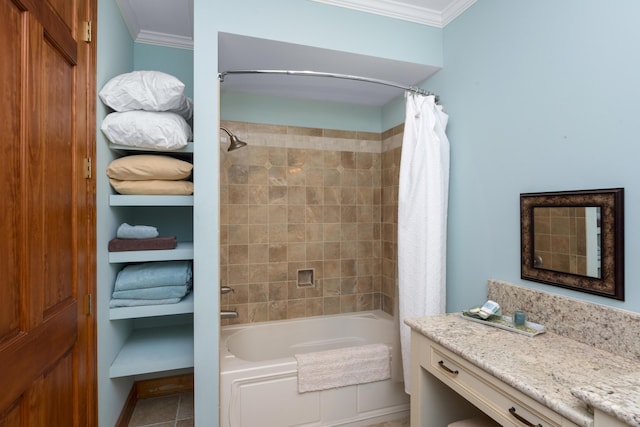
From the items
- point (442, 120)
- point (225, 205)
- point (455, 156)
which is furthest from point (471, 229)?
point (225, 205)

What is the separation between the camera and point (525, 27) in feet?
5.28

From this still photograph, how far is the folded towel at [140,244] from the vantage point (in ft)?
5.71

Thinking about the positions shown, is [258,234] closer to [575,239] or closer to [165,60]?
[165,60]

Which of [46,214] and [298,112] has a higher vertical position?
[298,112]

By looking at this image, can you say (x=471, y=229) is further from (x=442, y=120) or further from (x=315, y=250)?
(x=315, y=250)

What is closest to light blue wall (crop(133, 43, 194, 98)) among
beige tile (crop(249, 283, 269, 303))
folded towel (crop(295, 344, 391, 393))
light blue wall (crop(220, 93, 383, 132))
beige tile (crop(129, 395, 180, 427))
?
light blue wall (crop(220, 93, 383, 132))

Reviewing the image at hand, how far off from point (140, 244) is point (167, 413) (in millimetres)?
1244

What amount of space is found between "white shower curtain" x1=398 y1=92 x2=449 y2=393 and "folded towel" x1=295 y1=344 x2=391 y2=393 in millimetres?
162

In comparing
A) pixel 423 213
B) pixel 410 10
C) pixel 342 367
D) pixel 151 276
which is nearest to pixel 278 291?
pixel 342 367

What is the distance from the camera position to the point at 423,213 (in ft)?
6.50

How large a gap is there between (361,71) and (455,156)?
2.85 feet

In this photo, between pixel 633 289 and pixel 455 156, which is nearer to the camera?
pixel 633 289

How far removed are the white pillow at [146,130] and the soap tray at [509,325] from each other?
178 cm

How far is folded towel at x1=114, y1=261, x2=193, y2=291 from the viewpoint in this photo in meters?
1.78
